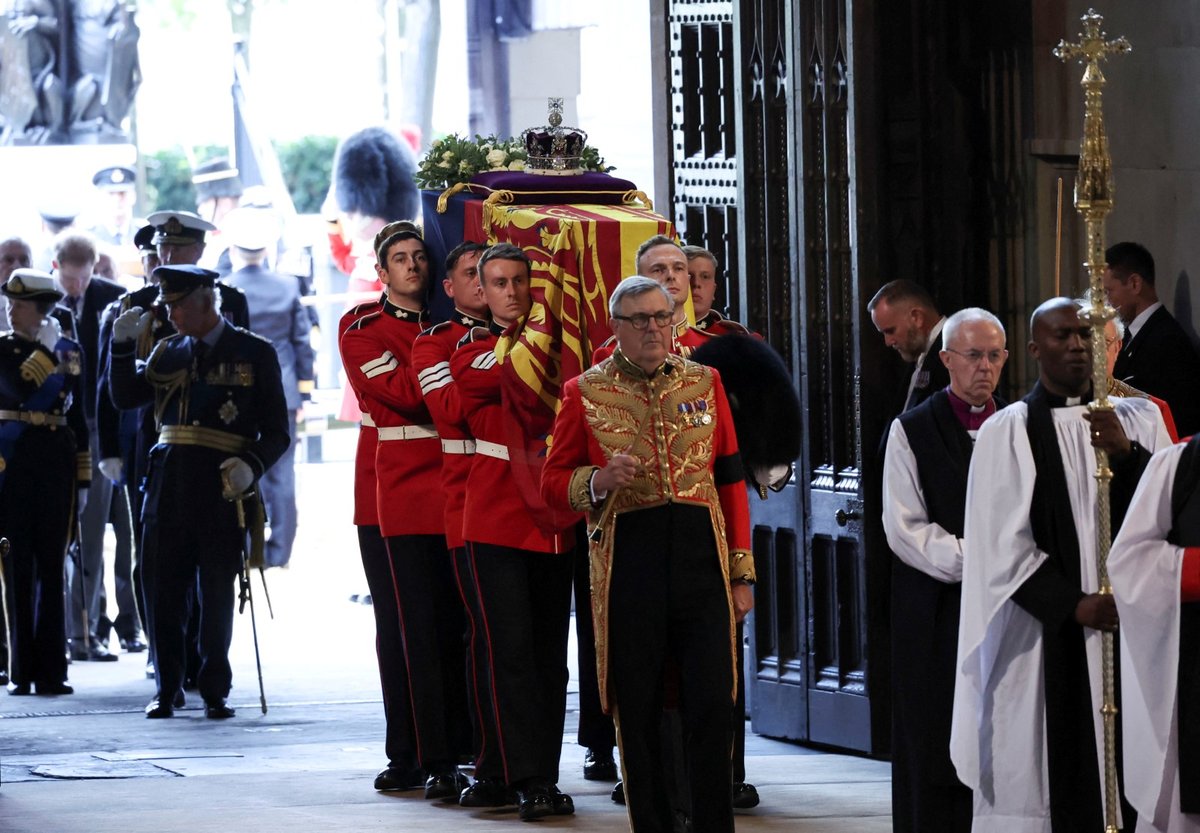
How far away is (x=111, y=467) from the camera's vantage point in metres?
10.6

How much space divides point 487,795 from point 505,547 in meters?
0.83

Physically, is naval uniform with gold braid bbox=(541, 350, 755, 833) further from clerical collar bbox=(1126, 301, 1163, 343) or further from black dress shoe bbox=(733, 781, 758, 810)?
clerical collar bbox=(1126, 301, 1163, 343)

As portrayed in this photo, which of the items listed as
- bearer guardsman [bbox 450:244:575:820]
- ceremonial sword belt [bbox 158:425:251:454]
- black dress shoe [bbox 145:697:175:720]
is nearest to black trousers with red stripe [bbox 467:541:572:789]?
bearer guardsman [bbox 450:244:575:820]

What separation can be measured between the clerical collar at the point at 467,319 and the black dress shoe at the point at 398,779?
4.95 ft

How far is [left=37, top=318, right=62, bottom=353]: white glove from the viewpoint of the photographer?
1027 centimetres

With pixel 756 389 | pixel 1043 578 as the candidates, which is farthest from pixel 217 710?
pixel 1043 578

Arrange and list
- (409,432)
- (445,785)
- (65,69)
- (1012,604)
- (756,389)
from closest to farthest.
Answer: (1012,604)
(756,389)
(445,785)
(409,432)
(65,69)

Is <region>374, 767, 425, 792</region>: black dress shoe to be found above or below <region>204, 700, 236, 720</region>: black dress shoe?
above

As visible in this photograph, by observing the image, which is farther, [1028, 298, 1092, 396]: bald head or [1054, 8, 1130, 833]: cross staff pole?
[1028, 298, 1092, 396]: bald head

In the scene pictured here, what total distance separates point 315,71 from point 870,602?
532 inches

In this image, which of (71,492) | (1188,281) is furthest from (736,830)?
(71,492)

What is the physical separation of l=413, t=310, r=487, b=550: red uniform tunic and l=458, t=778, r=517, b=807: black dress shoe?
748 millimetres

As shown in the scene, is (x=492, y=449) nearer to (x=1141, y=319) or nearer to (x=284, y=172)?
(x=1141, y=319)

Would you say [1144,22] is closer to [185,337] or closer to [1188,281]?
[1188,281]
